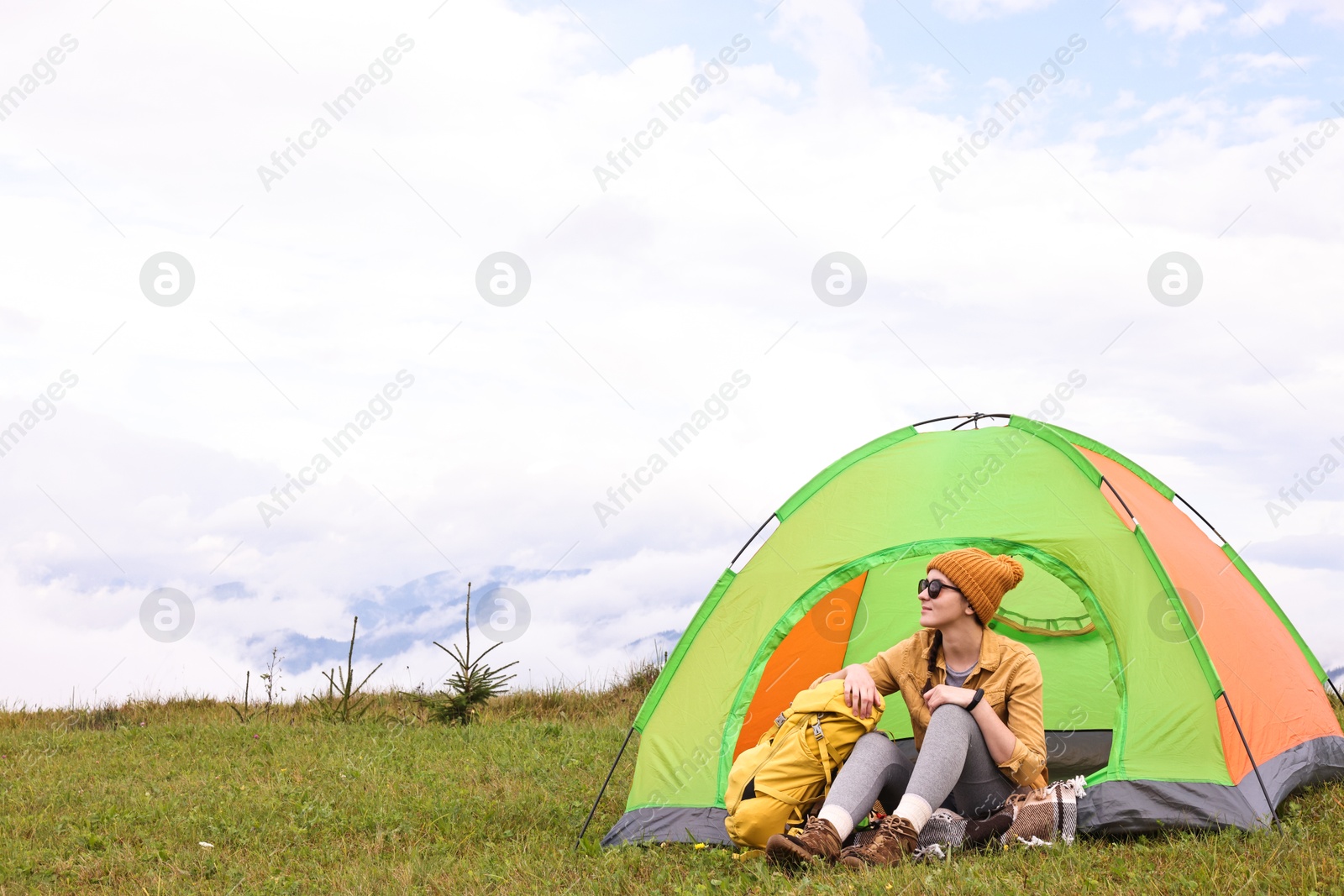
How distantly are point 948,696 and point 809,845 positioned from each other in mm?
890

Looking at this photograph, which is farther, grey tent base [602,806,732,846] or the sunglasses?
grey tent base [602,806,732,846]

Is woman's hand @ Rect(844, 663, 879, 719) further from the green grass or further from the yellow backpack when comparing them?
the green grass

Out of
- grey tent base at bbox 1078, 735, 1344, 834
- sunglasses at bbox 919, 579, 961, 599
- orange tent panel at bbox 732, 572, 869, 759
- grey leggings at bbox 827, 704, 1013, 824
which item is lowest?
grey tent base at bbox 1078, 735, 1344, 834

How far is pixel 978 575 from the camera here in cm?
515

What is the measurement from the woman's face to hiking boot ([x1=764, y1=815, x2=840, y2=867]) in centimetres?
107

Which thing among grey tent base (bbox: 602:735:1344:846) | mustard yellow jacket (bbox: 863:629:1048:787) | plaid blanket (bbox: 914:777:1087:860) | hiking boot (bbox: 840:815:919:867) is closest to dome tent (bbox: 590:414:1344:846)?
grey tent base (bbox: 602:735:1344:846)

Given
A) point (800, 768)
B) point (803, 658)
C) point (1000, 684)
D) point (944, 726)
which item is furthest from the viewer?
point (803, 658)

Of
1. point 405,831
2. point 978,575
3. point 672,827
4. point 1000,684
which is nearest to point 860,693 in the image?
point 1000,684

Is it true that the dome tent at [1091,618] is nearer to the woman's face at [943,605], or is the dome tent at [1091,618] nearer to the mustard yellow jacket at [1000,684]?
the mustard yellow jacket at [1000,684]

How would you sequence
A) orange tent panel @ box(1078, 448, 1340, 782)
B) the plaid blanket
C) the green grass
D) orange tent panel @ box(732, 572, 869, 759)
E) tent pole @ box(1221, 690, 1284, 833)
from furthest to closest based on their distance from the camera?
orange tent panel @ box(732, 572, 869, 759) → orange tent panel @ box(1078, 448, 1340, 782) → tent pole @ box(1221, 690, 1284, 833) → the plaid blanket → the green grass

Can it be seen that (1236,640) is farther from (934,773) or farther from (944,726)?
(934,773)

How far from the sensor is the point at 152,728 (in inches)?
403

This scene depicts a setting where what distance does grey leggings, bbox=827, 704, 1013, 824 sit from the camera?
15.5 ft

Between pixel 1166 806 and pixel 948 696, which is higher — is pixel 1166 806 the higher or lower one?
the lower one
